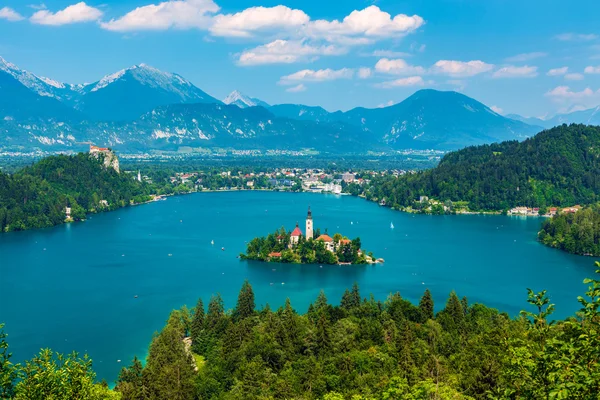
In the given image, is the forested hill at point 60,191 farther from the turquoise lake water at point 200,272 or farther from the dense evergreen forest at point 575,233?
the dense evergreen forest at point 575,233

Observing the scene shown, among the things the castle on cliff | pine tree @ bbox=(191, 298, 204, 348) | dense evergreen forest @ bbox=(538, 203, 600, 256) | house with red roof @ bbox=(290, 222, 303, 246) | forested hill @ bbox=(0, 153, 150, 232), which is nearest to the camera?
pine tree @ bbox=(191, 298, 204, 348)

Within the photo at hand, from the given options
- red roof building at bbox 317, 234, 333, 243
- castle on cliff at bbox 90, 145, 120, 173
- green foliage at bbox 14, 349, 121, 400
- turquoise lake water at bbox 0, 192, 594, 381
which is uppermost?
castle on cliff at bbox 90, 145, 120, 173

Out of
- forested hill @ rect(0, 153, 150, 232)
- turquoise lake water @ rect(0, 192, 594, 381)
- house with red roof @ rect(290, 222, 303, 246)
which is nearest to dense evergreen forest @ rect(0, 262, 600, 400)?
turquoise lake water @ rect(0, 192, 594, 381)

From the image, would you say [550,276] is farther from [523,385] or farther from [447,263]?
[523,385]

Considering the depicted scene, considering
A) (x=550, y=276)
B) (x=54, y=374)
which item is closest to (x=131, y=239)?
(x=550, y=276)

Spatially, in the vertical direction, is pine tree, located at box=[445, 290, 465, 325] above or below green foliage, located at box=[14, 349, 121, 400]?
below

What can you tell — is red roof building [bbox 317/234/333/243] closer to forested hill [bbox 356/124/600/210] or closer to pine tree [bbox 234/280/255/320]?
pine tree [bbox 234/280/255/320]

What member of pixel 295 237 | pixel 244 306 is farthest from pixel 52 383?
pixel 295 237
